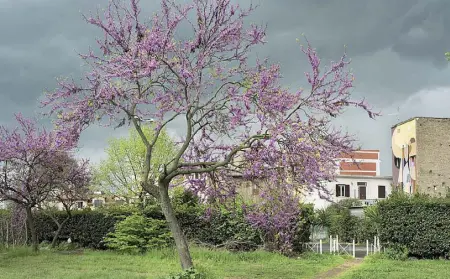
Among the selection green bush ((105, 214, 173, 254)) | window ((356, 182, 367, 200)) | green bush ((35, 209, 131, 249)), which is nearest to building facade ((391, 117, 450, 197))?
window ((356, 182, 367, 200))

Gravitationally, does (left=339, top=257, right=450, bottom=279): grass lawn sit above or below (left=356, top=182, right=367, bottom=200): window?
below

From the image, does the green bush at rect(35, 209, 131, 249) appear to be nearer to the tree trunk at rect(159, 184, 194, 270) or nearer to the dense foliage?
the dense foliage

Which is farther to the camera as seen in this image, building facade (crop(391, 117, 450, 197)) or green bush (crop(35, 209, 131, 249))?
building facade (crop(391, 117, 450, 197))

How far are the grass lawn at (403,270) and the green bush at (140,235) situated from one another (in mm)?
7488

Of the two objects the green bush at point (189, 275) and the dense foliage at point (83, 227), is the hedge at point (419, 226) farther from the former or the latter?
the green bush at point (189, 275)

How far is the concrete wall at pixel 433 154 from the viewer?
41312 millimetres

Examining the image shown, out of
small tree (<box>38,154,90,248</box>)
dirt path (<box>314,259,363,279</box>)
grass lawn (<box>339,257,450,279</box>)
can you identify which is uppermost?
small tree (<box>38,154,90,248</box>)

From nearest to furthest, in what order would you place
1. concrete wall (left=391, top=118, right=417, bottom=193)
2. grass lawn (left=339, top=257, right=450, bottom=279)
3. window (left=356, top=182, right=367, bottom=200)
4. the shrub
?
grass lawn (left=339, top=257, right=450, bottom=279) < the shrub < concrete wall (left=391, top=118, right=417, bottom=193) < window (left=356, top=182, right=367, bottom=200)

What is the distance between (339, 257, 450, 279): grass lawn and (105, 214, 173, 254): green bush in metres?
7.49

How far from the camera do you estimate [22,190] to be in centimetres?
2094

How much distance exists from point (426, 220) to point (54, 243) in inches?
613

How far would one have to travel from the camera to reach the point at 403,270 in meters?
15.8

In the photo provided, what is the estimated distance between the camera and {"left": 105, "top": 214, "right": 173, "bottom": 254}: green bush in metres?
20.4

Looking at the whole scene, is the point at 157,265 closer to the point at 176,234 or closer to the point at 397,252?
the point at 176,234
